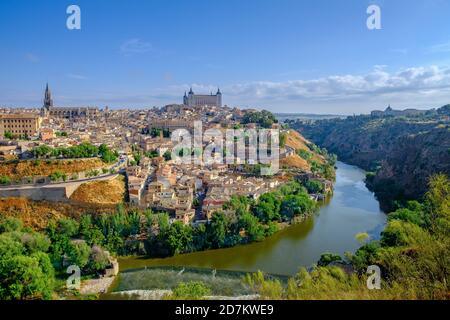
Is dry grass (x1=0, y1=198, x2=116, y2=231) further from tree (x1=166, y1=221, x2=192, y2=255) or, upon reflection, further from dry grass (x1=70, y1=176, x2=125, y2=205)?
tree (x1=166, y1=221, x2=192, y2=255)

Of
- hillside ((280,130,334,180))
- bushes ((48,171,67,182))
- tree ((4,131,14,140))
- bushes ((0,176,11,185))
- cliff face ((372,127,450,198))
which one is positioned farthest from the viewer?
hillside ((280,130,334,180))

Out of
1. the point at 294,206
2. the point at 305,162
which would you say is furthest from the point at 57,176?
the point at 305,162

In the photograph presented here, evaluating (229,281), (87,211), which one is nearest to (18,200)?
(87,211)

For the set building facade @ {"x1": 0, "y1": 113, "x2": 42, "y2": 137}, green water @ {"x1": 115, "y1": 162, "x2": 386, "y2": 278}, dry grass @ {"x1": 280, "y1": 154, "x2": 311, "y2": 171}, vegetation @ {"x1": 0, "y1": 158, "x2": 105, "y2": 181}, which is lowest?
green water @ {"x1": 115, "y1": 162, "x2": 386, "y2": 278}

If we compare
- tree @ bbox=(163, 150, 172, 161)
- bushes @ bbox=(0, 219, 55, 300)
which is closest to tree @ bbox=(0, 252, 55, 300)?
bushes @ bbox=(0, 219, 55, 300)

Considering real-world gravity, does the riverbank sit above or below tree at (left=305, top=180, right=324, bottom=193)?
below

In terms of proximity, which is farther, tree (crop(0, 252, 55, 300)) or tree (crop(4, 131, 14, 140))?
tree (crop(4, 131, 14, 140))

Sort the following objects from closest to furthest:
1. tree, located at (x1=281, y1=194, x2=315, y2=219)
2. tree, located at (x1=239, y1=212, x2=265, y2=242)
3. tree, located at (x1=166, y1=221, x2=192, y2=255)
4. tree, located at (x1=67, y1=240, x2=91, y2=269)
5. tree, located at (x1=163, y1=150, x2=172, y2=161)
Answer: tree, located at (x1=67, y1=240, x2=91, y2=269), tree, located at (x1=166, y1=221, x2=192, y2=255), tree, located at (x1=239, y1=212, x2=265, y2=242), tree, located at (x1=281, y1=194, x2=315, y2=219), tree, located at (x1=163, y1=150, x2=172, y2=161)
